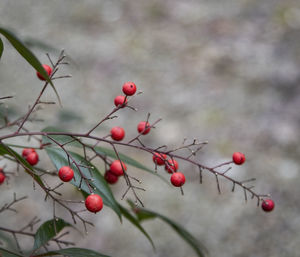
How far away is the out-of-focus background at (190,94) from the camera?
2.79 m

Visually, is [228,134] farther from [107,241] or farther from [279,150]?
[107,241]

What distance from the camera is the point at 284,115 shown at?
11.4ft

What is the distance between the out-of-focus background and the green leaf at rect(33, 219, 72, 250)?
2.75 ft

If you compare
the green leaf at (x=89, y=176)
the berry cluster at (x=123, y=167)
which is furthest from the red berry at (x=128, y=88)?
the green leaf at (x=89, y=176)

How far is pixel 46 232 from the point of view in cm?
96

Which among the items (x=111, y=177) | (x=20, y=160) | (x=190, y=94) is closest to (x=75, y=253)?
(x=20, y=160)

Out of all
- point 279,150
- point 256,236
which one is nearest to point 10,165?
point 256,236

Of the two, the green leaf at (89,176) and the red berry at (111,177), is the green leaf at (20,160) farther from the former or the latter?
the red berry at (111,177)

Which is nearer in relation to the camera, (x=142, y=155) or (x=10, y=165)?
(x=10, y=165)

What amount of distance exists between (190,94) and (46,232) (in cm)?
318

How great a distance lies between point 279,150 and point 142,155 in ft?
3.65

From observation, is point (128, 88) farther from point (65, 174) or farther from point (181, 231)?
point (181, 231)

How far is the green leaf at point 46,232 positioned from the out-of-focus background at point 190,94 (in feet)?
2.75

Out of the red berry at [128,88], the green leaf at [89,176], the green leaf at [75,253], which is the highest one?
the red berry at [128,88]
